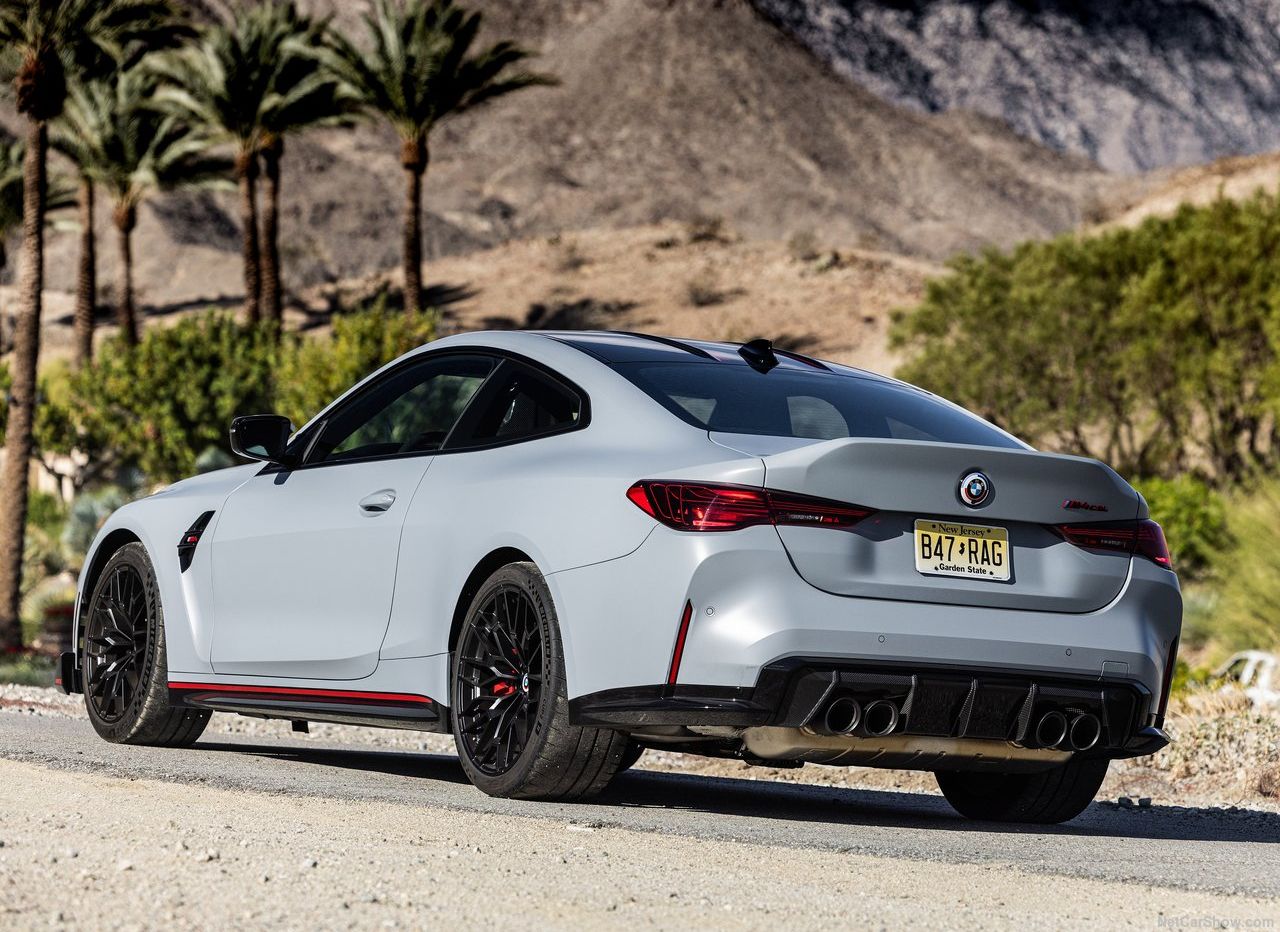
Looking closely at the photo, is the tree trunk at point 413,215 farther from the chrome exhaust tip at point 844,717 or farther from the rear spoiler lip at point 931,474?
the chrome exhaust tip at point 844,717

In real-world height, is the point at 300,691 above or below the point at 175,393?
above

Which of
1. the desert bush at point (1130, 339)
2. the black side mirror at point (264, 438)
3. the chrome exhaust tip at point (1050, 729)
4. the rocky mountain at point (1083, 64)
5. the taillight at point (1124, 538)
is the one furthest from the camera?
the rocky mountain at point (1083, 64)

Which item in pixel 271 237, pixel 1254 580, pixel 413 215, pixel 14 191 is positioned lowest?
pixel 14 191

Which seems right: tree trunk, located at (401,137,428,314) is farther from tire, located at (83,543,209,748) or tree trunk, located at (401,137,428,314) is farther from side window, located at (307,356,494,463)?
side window, located at (307,356,494,463)

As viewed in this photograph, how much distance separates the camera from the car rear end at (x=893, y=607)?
570 centimetres

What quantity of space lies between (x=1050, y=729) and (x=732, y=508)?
4.49 ft

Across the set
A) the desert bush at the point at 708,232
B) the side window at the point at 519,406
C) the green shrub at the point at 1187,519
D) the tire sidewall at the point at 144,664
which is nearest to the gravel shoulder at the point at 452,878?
the side window at the point at 519,406

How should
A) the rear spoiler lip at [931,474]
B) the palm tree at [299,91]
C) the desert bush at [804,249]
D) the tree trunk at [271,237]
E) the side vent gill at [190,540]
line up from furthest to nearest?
the desert bush at [804,249] → the tree trunk at [271,237] → the palm tree at [299,91] → the side vent gill at [190,540] → the rear spoiler lip at [931,474]

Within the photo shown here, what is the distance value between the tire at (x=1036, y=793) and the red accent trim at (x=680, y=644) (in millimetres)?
1841

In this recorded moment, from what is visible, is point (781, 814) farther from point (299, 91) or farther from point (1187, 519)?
point (299, 91)

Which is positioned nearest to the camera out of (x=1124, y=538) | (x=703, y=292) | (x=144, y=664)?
(x=1124, y=538)

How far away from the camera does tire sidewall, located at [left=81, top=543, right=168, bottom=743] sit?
26.9 ft

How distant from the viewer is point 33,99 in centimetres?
2656

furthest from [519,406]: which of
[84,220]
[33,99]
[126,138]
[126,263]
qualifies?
[126,263]
